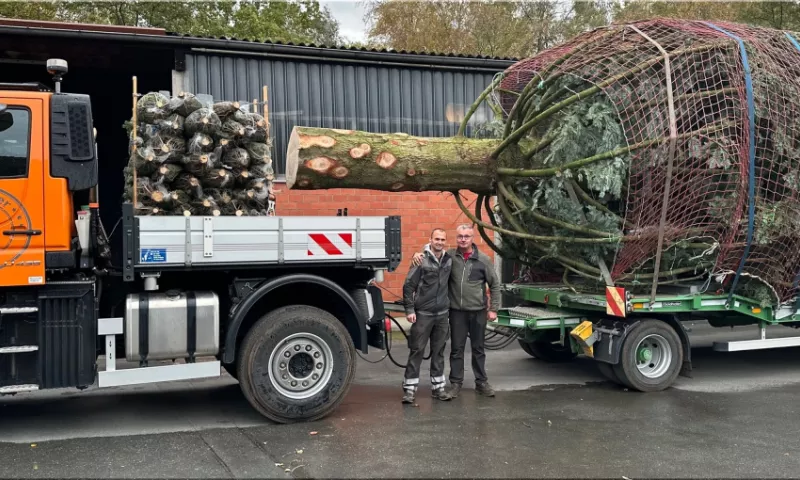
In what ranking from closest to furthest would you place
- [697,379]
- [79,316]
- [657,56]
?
[79,316] < [657,56] < [697,379]

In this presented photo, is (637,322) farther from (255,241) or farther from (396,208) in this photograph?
(396,208)

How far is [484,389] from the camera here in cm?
759

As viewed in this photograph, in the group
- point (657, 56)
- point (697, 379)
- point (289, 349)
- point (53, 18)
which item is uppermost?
point (53, 18)

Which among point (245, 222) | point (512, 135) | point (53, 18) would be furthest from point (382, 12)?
point (245, 222)

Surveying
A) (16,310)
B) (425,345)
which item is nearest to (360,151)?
(425,345)

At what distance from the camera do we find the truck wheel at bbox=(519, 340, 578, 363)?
9.39 meters

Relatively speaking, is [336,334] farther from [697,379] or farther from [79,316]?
[697,379]

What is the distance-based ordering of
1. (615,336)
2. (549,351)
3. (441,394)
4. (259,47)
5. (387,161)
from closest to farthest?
(441,394) → (615,336) → (387,161) → (549,351) → (259,47)

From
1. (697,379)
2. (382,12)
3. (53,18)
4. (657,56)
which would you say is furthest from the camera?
(382,12)

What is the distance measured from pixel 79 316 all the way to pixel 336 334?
207 centimetres

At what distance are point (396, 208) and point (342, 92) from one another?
2.06m

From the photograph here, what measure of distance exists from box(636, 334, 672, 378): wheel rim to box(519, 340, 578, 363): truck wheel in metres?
1.47

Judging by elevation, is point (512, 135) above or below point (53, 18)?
below

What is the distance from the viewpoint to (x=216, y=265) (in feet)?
20.4
